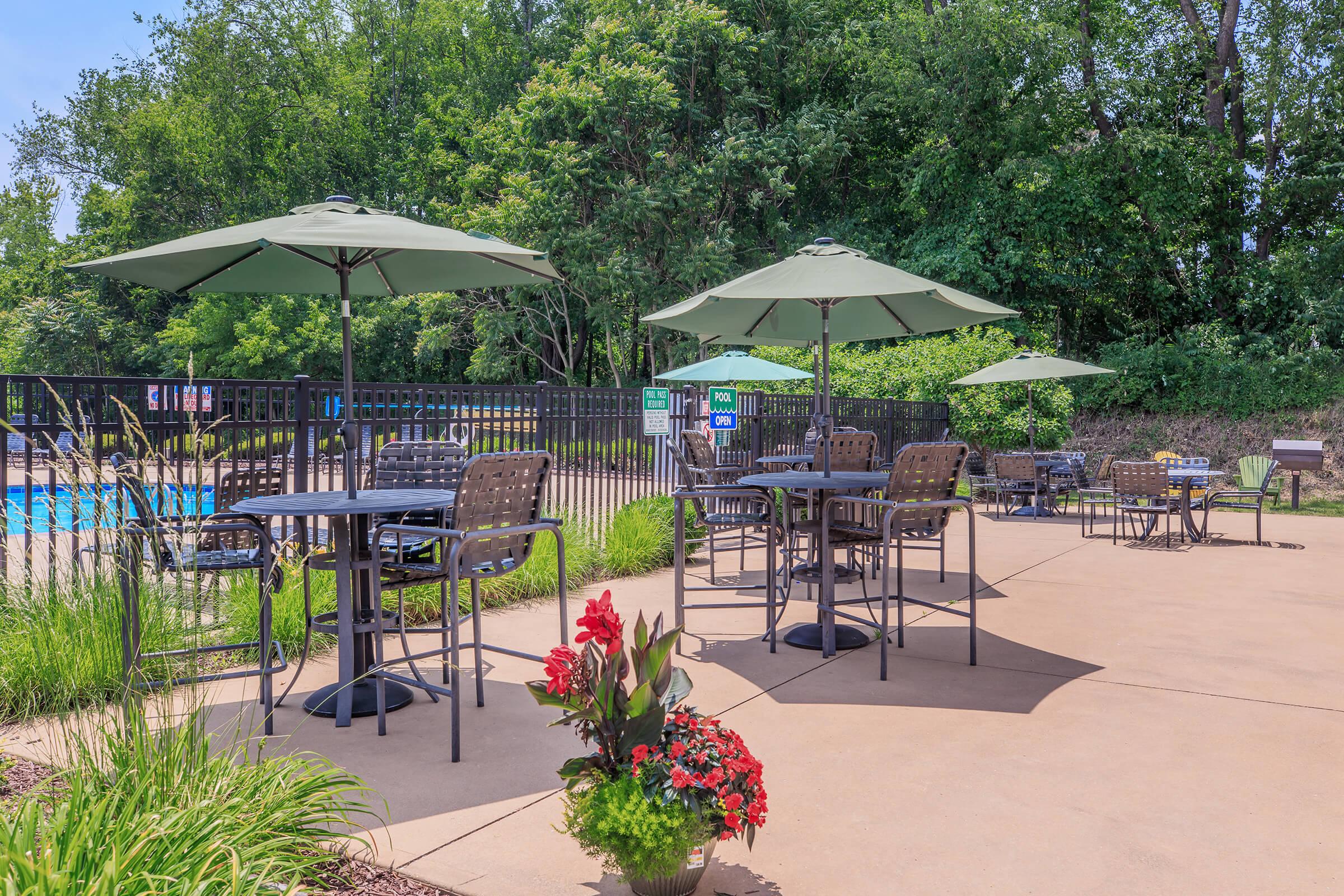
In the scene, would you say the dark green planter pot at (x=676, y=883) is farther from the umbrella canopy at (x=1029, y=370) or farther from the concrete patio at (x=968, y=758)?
the umbrella canopy at (x=1029, y=370)

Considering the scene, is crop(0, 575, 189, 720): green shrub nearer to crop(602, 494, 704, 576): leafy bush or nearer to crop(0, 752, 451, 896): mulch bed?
crop(0, 752, 451, 896): mulch bed

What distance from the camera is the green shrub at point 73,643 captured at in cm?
408

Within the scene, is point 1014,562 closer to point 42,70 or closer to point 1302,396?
point 1302,396

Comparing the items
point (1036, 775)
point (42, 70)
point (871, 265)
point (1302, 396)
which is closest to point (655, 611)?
point (871, 265)

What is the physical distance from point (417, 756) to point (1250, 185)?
26.3m

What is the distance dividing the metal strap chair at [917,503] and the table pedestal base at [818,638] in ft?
0.85

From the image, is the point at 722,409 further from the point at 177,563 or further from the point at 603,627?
the point at 603,627

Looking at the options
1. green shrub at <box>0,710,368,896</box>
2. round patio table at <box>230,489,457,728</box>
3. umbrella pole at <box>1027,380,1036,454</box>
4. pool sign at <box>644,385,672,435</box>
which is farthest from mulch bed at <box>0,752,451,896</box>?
umbrella pole at <box>1027,380,1036,454</box>

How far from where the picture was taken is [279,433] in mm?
6055

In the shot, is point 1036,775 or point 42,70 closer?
point 1036,775

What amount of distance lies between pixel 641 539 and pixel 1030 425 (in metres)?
8.44

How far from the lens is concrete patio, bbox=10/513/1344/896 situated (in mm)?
2799

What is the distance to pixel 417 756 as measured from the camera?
12.4ft

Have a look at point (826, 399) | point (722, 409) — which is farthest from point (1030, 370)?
point (826, 399)
